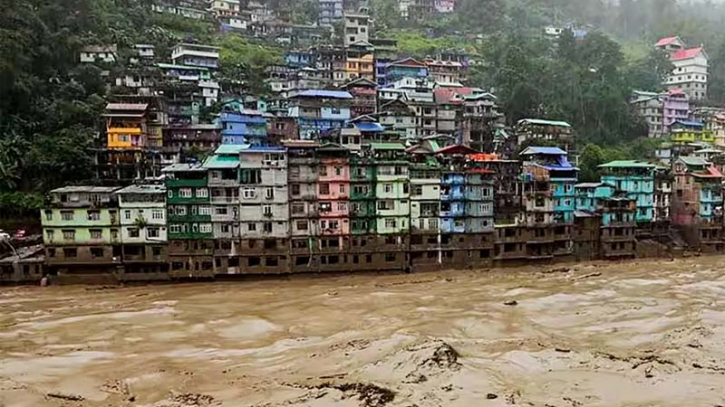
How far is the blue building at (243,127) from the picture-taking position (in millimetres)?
46812

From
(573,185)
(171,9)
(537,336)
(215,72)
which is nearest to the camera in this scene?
(537,336)

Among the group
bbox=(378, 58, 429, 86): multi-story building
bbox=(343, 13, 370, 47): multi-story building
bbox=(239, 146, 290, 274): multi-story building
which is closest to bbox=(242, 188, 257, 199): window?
bbox=(239, 146, 290, 274): multi-story building

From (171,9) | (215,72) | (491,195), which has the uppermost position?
(171,9)

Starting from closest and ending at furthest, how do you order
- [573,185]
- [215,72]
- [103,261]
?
[103,261] → [573,185] → [215,72]

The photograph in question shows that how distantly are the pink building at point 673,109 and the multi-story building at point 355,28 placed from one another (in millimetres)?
32254

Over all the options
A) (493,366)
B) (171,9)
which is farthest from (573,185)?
(171,9)

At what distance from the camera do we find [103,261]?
34250mm

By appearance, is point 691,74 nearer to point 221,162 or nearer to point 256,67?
point 256,67

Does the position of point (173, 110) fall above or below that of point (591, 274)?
above

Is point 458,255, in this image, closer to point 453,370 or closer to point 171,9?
point 453,370

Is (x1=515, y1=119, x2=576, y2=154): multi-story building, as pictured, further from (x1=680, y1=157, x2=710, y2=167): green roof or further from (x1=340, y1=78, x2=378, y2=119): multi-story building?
(x1=340, y1=78, x2=378, y2=119): multi-story building

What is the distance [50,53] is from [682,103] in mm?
59391

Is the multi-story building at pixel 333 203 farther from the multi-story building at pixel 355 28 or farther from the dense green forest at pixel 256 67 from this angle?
the multi-story building at pixel 355 28

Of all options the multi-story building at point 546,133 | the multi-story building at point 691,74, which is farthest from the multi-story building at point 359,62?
the multi-story building at point 691,74
